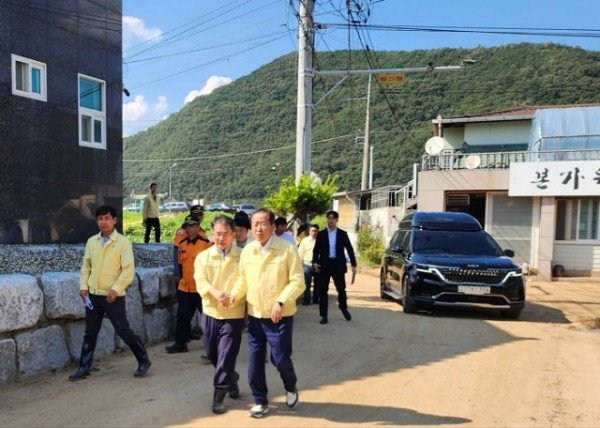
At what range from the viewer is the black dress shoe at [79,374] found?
4.91 meters

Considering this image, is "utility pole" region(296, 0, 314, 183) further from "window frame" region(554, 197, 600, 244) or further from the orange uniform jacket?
"window frame" region(554, 197, 600, 244)

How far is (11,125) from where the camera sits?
263 inches

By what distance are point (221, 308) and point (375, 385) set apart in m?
1.85

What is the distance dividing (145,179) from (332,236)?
6560 centimetres

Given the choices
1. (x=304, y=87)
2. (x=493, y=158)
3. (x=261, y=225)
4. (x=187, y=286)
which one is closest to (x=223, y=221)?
(x=261, y=225)

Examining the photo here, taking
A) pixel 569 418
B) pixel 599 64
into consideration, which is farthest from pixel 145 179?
pixel 569 418

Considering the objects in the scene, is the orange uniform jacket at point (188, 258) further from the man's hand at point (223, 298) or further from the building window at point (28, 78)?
the building window at point (28, 78)

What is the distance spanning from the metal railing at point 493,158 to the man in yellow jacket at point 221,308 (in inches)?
555

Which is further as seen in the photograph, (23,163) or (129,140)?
(129,140)

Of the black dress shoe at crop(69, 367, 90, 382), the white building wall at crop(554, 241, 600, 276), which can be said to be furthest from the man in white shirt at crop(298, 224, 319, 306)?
the white building wall at crop(554, 241, 600, 276)

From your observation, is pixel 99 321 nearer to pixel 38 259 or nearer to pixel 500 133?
pixel 38 259

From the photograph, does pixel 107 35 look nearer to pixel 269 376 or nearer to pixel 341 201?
pixel 269 376

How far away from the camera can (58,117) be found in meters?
7.48

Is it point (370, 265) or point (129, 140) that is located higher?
point (129, 140)
